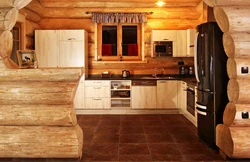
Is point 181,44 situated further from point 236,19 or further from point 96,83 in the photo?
point 236,19

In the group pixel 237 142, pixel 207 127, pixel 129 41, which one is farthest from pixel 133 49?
pixel 237 142

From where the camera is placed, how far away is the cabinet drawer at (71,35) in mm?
5684

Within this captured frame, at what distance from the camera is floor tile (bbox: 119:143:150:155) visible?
3.32 m

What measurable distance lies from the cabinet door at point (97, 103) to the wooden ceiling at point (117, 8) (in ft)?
7.59

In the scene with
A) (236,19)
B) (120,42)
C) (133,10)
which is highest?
(133,10)

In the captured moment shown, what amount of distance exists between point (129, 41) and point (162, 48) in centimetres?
100

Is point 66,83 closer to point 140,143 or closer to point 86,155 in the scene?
point 86,155

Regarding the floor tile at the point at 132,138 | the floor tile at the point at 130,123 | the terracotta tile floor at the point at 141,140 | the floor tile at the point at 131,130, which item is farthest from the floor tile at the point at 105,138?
the floor tile at the point at 130,123

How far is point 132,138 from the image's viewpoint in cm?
397

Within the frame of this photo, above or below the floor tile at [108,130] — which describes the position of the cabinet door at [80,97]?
above

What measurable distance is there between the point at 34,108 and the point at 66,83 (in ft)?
1.75

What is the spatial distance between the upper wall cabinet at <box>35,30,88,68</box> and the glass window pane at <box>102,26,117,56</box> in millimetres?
733

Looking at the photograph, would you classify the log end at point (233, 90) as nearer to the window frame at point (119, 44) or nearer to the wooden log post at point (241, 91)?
the wooden log post at point (241, 91)

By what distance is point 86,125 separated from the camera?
189 inches
